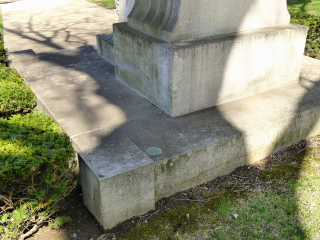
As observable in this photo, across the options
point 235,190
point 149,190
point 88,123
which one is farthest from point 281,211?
point 88,123

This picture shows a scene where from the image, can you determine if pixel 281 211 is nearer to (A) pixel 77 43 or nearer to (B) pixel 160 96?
(B) pixel 160 96

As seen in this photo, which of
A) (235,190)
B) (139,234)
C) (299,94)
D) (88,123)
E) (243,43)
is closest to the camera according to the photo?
(139,234)

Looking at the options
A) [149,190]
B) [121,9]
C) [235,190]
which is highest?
[121,9]

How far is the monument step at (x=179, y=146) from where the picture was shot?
3.37 meters

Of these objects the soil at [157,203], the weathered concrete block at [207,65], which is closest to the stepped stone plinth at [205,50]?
the weathered concrete block at [207,65]

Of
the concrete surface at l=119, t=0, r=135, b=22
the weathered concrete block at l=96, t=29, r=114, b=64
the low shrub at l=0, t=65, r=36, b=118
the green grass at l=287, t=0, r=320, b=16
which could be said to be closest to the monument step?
the low shrub at l=0, t=65, r=36, b=118

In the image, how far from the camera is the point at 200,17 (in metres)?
4.52

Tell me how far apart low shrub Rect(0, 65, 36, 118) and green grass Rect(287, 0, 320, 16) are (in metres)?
10.2

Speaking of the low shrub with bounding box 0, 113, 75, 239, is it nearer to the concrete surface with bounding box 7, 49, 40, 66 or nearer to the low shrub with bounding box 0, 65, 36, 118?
the low shrub with bounding box 0, 65, 36, 118

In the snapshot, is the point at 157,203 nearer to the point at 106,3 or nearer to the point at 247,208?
the point at 247,208

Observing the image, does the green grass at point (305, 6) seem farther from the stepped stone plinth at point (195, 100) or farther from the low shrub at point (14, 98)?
the low shrub at point (14, 98)

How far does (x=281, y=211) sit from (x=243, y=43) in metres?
2.26

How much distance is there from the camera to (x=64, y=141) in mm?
3430

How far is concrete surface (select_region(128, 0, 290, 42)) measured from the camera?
442 cm
